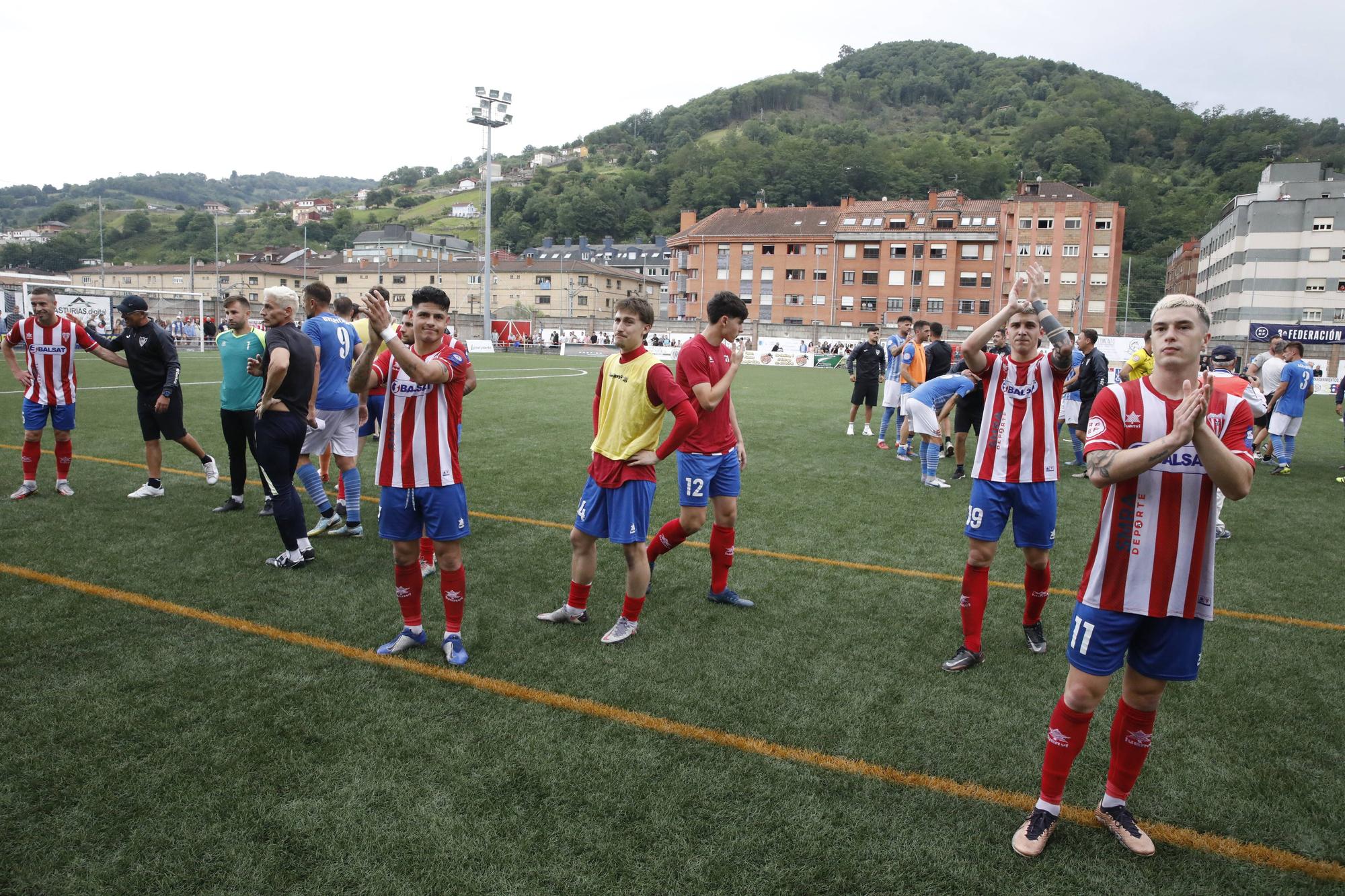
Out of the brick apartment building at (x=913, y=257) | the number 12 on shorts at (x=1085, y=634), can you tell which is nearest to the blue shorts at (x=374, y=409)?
the number 12 on shorts at (x=1085, y=634)

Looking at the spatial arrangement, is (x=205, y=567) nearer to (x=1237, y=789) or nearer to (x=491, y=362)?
(x=1237, y=789)

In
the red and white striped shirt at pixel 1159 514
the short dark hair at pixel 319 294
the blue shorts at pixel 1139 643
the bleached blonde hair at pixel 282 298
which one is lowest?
the blue shorts at pixel 1139 643

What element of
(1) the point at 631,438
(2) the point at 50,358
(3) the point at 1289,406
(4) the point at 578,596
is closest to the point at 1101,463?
(1) the point at 631,438

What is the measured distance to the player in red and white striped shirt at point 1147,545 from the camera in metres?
2.79

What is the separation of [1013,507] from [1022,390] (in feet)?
2.42

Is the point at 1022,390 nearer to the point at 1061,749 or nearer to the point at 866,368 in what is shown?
the point at 1061,749

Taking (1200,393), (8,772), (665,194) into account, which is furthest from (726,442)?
(665,194)

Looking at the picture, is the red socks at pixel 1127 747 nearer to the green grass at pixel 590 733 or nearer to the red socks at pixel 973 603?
the green grass at pixel 590 733

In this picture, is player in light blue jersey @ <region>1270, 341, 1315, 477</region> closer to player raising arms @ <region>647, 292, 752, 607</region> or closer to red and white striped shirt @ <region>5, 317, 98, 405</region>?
player raising arms @ <region>647, 292, 752, 607</region>

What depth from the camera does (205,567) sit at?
6.26 meters

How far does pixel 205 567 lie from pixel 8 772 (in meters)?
3.01

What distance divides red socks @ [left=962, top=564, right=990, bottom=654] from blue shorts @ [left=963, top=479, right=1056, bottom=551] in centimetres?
22

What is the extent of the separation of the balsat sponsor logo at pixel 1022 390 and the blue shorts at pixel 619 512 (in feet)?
7.57

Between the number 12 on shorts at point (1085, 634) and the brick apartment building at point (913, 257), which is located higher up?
the brick apartment building at point (913, 257)
